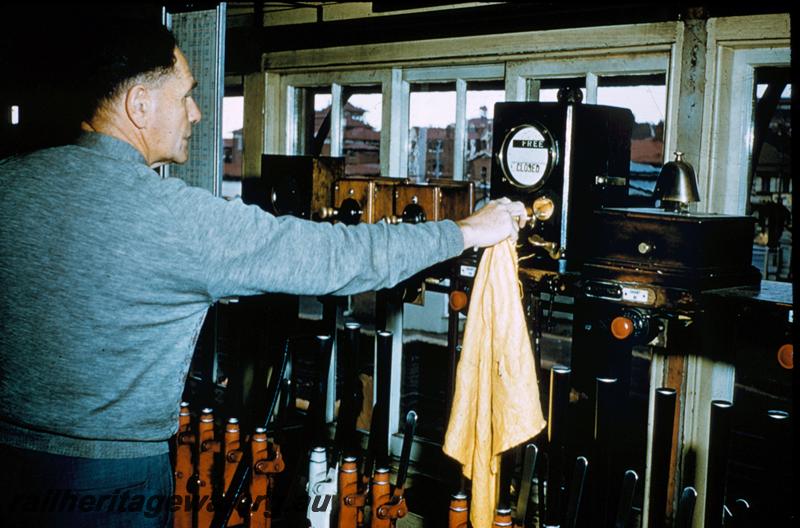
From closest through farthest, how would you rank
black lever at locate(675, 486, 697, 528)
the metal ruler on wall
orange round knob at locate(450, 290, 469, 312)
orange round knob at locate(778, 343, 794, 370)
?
orange round knob at locate(778, 343, 794, 370) → black lever at locate(675, 486, 697, 528) → orange round knob at locate(450, 290, 469, 312) → the metal ruler on wall

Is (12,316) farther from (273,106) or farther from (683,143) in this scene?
(273,106)

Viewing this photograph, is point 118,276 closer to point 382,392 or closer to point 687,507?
point 382,392

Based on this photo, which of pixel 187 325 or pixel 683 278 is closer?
pixel 187 325

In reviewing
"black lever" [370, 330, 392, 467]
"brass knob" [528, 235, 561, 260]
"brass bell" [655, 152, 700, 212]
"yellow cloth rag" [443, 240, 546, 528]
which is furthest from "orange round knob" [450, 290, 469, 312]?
"brass bell" [655, 152, 700, 212]

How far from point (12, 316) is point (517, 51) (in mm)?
2502

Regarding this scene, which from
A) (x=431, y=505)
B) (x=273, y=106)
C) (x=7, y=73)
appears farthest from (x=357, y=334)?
(x=7, y=73)

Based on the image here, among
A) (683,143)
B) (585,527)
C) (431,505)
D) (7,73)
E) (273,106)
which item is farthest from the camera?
(7,73)

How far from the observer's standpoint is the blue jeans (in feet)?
4.95

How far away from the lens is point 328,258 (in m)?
1.50

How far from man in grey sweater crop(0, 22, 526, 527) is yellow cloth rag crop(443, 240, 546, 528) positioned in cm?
51

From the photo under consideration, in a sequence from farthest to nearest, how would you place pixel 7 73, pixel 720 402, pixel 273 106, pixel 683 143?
pixel 7 73 < pixel 273 106 < pixel 683 143 < pixel 720 402

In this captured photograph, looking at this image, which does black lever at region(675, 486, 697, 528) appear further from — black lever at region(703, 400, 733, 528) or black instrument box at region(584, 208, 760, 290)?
black instrument box at region(584, 208, 760, 290)

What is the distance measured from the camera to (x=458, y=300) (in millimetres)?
2664

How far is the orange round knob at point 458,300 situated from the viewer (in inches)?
105
